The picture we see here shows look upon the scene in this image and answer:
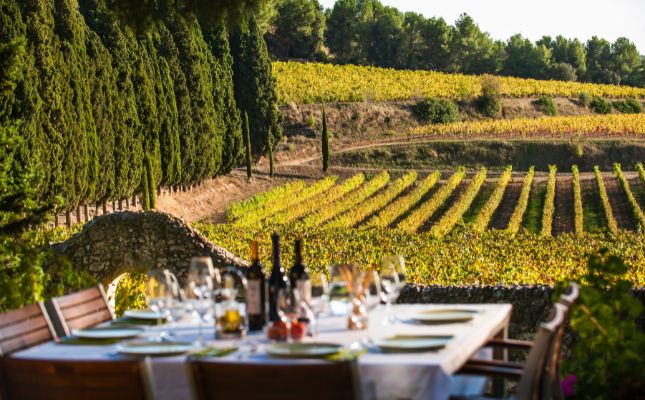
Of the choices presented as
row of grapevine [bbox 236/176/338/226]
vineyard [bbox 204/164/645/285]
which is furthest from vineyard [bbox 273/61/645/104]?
Answer: vineyard [bbox 204/164/645/285]

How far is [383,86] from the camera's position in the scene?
6488 cm

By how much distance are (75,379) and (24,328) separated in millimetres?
868

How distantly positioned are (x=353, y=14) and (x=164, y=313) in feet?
279

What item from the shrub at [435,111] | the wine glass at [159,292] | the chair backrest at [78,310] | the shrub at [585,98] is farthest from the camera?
the shrub at [585,98]

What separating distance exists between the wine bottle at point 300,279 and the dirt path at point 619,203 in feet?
110

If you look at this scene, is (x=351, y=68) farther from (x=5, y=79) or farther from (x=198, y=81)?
(x=5, y=79)

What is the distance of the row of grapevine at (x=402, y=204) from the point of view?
38344 mm

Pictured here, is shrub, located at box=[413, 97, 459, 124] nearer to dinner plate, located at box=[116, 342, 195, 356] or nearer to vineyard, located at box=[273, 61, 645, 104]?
vineyard, located at box=[273, 61, 645, 104]

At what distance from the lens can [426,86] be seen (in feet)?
218

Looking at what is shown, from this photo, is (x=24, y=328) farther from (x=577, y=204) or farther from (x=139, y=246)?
(x=577, y=204)

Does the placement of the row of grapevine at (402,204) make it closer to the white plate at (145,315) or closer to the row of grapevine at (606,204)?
the row of grapevine at (606,204)

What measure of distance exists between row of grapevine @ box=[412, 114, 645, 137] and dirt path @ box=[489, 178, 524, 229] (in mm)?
7855

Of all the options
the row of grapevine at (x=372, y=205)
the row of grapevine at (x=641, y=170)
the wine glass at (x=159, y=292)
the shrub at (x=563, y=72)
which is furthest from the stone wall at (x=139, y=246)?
the shrub at (x=563, y=72)

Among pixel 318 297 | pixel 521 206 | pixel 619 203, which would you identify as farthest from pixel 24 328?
pixel 619 203
